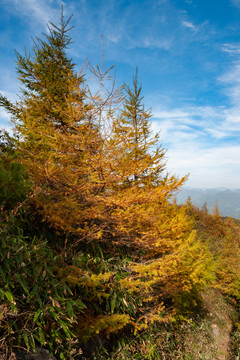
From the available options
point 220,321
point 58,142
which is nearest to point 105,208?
point 58,142

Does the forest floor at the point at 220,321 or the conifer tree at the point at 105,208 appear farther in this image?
the forest floor at the point at 220,321

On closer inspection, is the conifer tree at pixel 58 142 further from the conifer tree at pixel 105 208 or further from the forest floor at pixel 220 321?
the forest floor at pixel 220 321

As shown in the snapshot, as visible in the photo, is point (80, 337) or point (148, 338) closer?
point (80, 337)

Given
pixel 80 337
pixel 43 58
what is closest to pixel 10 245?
pixel 80 337

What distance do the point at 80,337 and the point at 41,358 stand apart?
39.0 inches

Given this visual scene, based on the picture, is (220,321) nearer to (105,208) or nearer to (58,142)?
(105,208)

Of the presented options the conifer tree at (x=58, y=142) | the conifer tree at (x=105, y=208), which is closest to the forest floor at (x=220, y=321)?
the conifer tree at (x=105, y=208)

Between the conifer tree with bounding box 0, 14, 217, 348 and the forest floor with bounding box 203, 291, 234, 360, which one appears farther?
the forest floor with bounding box 203, 291, 234, 360

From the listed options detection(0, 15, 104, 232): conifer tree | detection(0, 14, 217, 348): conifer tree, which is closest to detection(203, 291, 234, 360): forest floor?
detection(0, 14, 217, 348): conifer tree

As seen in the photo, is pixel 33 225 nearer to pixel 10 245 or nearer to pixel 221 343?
pixel 10 245

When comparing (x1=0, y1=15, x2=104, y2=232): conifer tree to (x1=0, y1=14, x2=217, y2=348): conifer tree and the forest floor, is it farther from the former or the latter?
the forest floor

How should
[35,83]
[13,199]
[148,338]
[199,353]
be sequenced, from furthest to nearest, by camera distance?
[35,83]
[199,353]
[148,338]
[13,199]

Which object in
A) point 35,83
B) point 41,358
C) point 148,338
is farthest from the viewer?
point 35,83

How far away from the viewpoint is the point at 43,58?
6934 millimetres
